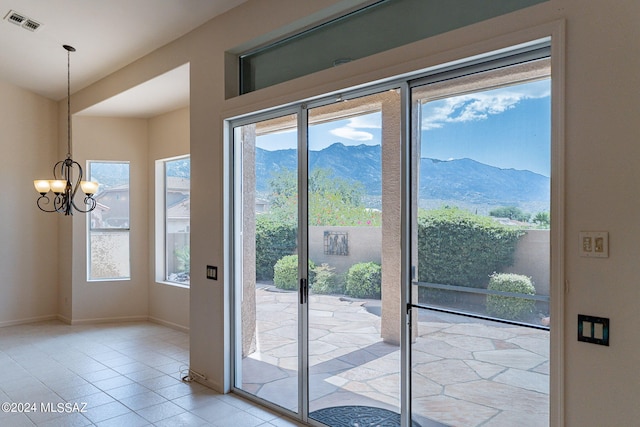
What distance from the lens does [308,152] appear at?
3318 millimetres

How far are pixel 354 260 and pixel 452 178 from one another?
0.86 m

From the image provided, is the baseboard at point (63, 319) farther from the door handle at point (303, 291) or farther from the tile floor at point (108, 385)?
the door handle at point (303, 291)

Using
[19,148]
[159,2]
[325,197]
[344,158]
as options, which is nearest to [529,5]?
[344,158]

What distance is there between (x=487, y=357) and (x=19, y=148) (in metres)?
6.72

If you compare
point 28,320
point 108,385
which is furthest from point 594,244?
point 28,320

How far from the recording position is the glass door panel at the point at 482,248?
221 cm

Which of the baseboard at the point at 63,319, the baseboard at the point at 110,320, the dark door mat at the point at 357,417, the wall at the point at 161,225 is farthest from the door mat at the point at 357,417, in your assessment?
the baseboard at the point at 63,319

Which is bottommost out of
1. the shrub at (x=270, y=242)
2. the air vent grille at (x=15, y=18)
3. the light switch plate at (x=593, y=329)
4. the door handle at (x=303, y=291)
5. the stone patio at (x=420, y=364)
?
the stone patio at (x=420, y=364)

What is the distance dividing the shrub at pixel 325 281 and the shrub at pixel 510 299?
41.0 inches

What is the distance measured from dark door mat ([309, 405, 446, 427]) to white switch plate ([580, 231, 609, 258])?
143 cm

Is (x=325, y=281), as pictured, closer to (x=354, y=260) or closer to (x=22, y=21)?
(x=354, y=260)

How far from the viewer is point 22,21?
14.3 ft

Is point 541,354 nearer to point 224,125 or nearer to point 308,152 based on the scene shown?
point 308,152

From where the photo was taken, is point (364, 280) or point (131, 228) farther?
point (131, 228)
